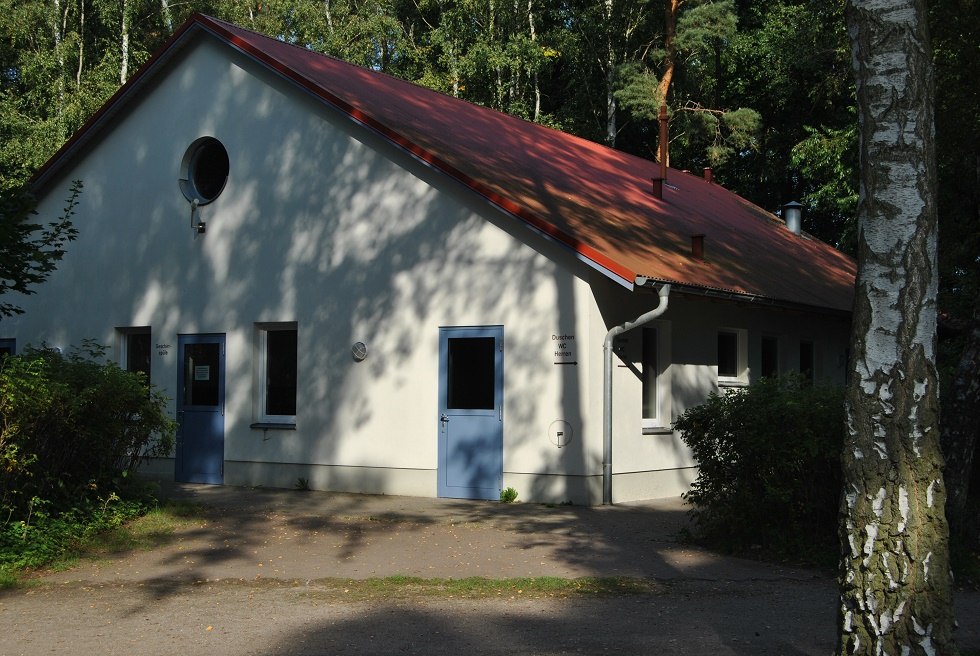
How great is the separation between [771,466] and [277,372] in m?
8.57

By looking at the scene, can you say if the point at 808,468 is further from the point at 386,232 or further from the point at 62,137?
the point at 62,137

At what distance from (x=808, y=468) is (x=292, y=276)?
342 inches

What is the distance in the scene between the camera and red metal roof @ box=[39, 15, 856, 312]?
45.3 ft

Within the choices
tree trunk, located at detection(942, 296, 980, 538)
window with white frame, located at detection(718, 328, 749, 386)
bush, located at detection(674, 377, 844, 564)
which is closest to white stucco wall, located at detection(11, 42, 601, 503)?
bush, located at detection(674, 377, 844, 564)

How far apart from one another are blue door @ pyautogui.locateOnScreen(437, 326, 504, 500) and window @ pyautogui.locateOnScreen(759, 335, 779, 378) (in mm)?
5787

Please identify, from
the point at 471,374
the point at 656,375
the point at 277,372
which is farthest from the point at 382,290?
the point at 656,375

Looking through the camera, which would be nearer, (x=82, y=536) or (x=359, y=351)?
(x=82, y=536)

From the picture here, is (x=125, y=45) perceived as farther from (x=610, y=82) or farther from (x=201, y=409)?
(x=201, y=409)

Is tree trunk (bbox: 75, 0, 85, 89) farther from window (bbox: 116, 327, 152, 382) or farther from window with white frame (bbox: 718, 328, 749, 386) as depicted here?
window with white frame (bbox: 718, 328, 749, 386)

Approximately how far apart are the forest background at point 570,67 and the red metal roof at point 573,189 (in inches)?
273

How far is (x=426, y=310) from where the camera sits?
14.5 m

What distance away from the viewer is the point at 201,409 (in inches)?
651

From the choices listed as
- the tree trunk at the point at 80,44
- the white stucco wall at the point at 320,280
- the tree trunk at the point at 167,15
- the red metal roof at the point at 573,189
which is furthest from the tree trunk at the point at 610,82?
the white stucco wall at the point at 320,280

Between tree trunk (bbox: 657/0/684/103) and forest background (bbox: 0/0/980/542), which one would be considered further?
tree trunk (bbox: 657/0/684/103)
